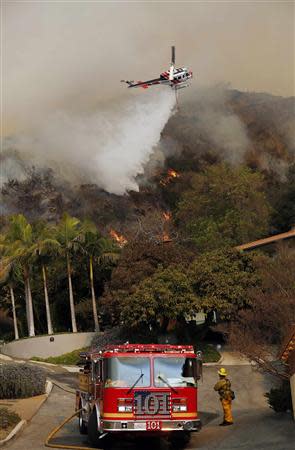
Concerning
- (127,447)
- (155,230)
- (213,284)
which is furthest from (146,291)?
(155,230)

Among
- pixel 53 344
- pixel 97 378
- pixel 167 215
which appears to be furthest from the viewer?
pixel 167 215

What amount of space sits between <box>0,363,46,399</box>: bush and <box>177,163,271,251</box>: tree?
2732 cm

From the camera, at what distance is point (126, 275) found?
148 feet

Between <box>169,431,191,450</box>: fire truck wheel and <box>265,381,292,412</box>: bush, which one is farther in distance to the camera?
<box>265,381,292,412</box>: bush

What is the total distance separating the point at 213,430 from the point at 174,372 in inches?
162

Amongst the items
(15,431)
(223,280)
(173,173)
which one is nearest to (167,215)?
(173,173)

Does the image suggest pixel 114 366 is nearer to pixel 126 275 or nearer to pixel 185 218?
pixel 126 275

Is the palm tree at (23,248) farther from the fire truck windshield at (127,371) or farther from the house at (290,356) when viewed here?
the fire truck windshield at (127,371)

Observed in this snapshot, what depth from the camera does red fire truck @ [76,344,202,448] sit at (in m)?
18.3

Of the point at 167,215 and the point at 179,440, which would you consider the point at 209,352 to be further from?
the point at 167,215

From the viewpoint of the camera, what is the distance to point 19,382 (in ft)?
98.1

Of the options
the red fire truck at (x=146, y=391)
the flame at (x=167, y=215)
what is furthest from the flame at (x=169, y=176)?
the red fire truck at (x=146, y=391)

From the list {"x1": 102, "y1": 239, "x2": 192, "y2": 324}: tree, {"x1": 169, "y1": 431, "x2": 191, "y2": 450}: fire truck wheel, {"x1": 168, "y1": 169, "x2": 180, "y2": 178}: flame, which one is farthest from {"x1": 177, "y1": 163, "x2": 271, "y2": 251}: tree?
{"x1": 169, "y1": 431, "x2": 191, "y2": 450}: fire truck wheel

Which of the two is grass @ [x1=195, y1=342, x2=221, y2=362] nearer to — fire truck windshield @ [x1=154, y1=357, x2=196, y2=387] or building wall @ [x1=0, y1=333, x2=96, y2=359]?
building wall @ [x1=0, y1=333, x2=96, y2=359]
